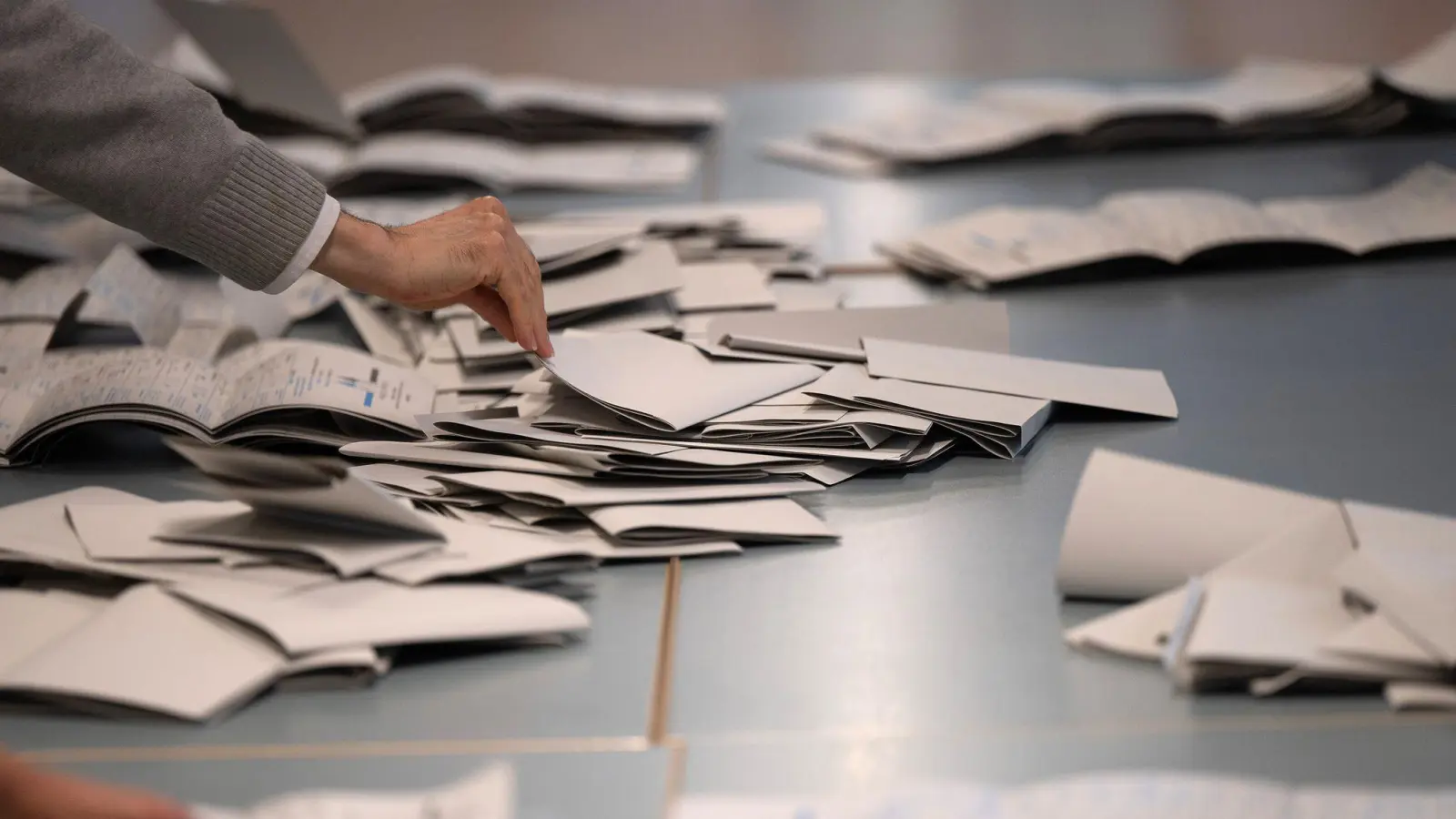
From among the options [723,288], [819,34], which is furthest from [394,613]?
[819,34]

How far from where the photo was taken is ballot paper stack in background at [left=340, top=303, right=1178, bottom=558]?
1.28m

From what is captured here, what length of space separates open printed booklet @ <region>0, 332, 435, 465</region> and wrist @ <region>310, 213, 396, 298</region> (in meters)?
0.14

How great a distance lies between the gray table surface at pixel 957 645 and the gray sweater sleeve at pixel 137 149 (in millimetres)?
287

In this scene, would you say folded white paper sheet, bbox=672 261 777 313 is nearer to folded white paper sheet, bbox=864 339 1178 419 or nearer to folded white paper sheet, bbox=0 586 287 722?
folded white paper sheet, bbox=864 339 1178 419

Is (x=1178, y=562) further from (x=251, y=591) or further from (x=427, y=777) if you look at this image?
(x=251, y=591)

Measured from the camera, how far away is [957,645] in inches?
42.2

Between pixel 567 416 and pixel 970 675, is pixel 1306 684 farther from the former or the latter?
pixel 567 416

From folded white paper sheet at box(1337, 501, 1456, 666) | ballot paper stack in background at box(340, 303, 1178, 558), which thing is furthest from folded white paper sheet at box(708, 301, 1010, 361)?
folded white paper sheet at box(1337, 501, 1456, 666)

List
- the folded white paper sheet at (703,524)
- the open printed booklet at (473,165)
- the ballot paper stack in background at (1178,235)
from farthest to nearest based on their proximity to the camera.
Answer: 1. the open printed booklet at (473,165)
2. the ballot paper stack in background at (1178,235)
3. the folded white paper sheet at (703,524)

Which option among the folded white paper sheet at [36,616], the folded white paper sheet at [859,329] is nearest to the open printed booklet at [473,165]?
the folded white paper sheet at [859,329]

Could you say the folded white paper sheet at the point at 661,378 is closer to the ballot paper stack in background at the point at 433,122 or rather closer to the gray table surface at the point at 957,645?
the gray table surface at the point at 957,645

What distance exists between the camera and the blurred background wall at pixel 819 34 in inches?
227

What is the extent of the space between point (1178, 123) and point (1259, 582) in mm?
1876

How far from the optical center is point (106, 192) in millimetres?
1329
